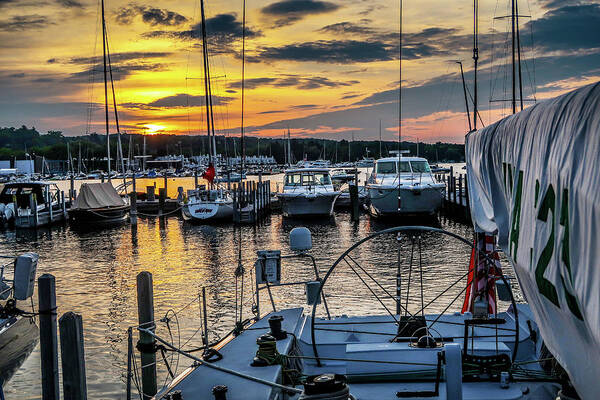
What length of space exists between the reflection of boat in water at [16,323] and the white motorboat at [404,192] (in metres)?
25.8

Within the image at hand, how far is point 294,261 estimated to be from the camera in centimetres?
2556

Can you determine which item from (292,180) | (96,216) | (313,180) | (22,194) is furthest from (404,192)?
(22,194)

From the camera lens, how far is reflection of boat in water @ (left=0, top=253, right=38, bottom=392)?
11.3 m

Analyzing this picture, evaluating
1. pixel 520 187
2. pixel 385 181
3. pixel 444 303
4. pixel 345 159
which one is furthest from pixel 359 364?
pixel 345 159

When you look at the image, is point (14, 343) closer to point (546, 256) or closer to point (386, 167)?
point (546, 256)

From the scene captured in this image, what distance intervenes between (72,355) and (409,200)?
103 feet

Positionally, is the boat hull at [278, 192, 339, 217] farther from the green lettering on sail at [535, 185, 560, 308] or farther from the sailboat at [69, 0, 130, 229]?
the green lettering on sail at [535, 185, 560, 308]

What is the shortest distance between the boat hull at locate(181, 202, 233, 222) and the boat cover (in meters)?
5.80

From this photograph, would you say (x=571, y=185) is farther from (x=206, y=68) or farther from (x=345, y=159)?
(x=345, y=159)

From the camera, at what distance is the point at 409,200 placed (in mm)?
37375

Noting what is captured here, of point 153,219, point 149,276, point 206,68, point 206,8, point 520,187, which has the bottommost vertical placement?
point 153,219

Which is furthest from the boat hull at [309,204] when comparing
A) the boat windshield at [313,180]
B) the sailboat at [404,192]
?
the sailboat at [404,192]

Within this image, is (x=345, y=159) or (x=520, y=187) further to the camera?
(x=345, y=159)

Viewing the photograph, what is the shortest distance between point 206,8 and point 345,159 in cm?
11323
